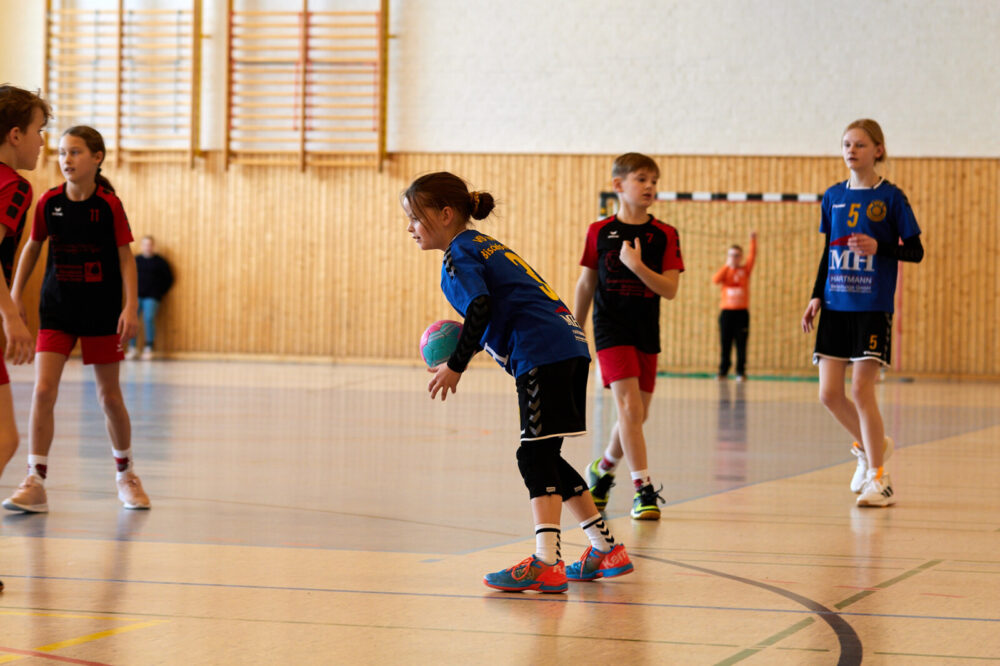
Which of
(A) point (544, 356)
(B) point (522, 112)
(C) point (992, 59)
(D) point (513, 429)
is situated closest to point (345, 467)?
(D) point (513, 429)

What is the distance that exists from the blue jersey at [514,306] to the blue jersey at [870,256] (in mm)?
2331

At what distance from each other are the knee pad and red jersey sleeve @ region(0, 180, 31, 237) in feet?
5.28

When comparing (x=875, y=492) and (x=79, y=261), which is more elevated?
(x=79, y=261)

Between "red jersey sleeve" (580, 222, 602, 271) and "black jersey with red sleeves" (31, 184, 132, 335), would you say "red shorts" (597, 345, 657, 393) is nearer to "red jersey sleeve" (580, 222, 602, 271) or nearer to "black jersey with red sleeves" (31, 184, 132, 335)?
"red jersey sleeve" (580, 222, 602, 271)

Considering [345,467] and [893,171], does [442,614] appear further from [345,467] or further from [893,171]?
[893,171]

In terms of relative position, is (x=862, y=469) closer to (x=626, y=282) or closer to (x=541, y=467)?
(x=626, y=282)

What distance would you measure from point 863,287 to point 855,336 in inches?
8.7

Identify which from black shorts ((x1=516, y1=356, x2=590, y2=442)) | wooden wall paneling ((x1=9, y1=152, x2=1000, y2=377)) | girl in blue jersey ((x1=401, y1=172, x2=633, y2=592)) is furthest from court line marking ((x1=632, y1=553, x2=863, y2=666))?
wooden wall paneling ((x1=9, y1=152, x2=1000, y2=377))

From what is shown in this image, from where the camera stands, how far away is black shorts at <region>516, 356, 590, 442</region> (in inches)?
140

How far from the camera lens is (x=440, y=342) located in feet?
12.3

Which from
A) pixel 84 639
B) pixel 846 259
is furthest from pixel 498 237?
pixel 84 639

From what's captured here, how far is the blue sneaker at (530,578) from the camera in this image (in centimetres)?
346

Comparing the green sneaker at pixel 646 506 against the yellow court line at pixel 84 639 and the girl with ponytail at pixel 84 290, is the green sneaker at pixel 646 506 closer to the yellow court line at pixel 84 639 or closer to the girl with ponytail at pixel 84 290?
the girl with ponytail at pixel 84 290

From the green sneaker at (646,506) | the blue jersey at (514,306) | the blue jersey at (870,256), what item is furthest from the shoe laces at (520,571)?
the blue jersey at (870,256)
